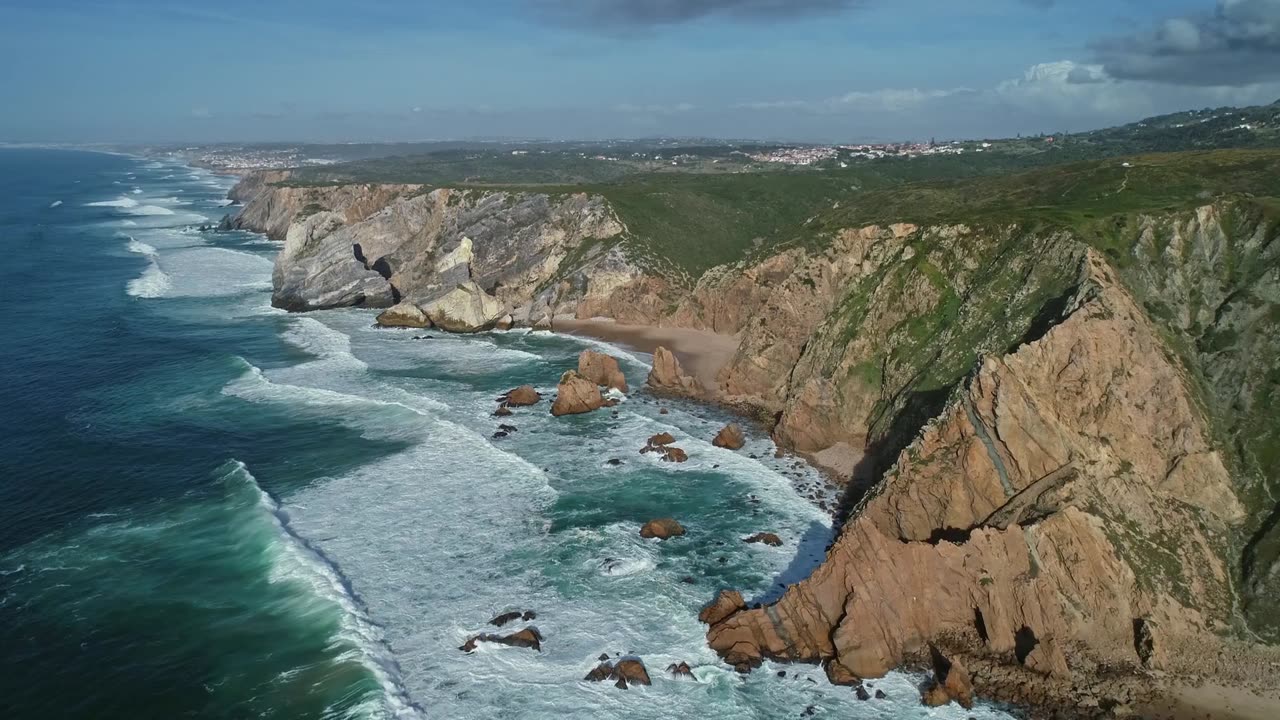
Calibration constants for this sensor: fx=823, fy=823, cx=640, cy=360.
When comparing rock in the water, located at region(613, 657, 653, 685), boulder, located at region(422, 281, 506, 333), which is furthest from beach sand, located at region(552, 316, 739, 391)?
rock in the water, located at region(613, 657, 653, 685)

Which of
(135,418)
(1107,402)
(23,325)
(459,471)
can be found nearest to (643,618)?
(459,471)

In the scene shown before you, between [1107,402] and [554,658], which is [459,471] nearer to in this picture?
[554,658]

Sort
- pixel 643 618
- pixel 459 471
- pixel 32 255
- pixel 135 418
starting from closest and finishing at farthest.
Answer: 1. pixel 643 618
2. pixel 459 471
3. pixel 135 418
4. pixel 32 255

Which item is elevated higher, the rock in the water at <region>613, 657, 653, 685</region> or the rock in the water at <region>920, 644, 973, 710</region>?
the rock in the water at <region>920, 644, 973, 710</region>

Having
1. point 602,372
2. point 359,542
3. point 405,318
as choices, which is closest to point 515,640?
point 359,542

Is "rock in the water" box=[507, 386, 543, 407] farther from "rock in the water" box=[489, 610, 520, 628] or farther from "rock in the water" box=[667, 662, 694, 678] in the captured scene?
"rock in the water" box=[667, 662, 694, 678]
